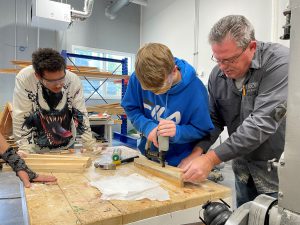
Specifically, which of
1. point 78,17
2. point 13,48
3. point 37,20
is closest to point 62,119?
point 37,20

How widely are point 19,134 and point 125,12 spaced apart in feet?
19.4

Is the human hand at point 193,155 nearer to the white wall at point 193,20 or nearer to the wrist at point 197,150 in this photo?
the wrist at point 197,150

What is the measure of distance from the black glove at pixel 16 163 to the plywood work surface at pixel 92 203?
0.27 ft

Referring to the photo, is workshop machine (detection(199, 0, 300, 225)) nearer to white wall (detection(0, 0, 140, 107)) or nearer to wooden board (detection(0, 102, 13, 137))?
wooden board (detection(0, 102, 13, 137))

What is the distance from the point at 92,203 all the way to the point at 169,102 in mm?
665

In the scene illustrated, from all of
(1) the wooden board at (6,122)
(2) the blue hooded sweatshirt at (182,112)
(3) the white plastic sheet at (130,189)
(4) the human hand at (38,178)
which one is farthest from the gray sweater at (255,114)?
(1) the wooden board at (6,122)

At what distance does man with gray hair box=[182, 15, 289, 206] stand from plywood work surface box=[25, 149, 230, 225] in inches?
4.0

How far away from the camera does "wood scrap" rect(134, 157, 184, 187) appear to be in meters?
1.07

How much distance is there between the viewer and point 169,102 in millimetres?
1331

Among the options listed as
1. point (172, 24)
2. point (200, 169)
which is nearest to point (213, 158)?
point (200, 169)

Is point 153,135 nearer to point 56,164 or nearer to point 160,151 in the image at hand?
point 160,151

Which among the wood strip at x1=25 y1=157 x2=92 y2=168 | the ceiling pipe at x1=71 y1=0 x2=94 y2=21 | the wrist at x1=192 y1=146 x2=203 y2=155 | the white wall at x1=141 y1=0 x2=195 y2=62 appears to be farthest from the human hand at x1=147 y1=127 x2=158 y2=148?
the ceiling pipe at x1=71 y1=0 x2=94 y2=21

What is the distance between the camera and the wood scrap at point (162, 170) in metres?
1.07

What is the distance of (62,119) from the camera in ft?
6.37
